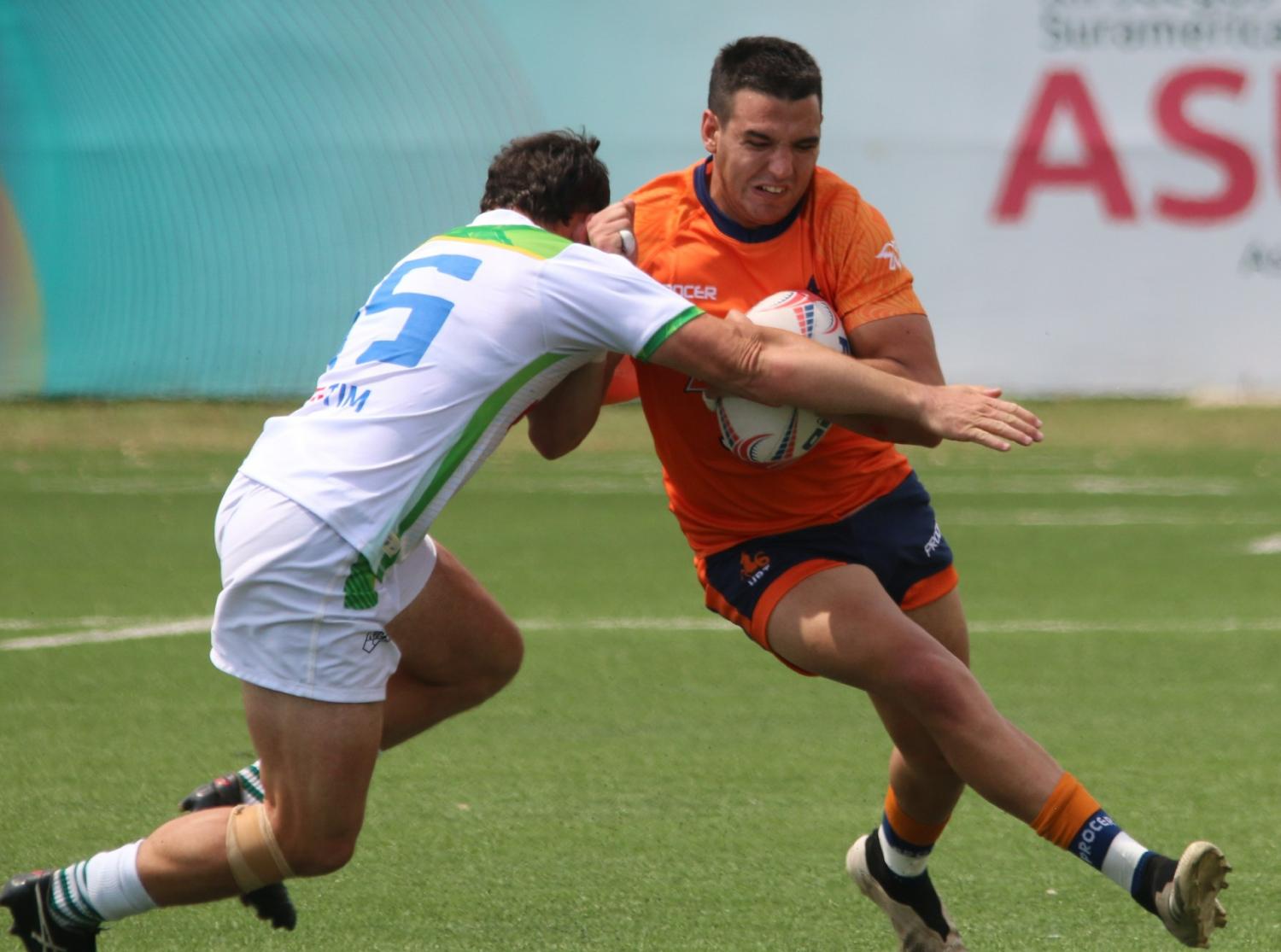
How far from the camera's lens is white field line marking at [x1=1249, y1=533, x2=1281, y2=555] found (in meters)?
12.3

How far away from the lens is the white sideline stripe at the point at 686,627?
9758 mm

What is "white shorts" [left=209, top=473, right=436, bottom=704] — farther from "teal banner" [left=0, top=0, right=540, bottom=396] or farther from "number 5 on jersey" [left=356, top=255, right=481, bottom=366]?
"teal banner" [left=0, top=0, right=540, bottom=396]

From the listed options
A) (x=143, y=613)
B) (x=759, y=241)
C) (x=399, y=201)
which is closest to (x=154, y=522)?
(x=143, y=613)

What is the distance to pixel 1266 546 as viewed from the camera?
41.1 ft

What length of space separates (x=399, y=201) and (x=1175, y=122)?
23.1 ft

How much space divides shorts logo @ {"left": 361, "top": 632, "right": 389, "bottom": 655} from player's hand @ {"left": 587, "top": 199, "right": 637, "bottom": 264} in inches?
43.5

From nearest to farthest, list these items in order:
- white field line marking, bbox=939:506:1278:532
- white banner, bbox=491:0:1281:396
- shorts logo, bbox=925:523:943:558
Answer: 1. shorts logo, bbox=925:523:943:558
2. white field line marking, bbox=939:506:1278:532
3. white banner, bbox=491:0:1281:396

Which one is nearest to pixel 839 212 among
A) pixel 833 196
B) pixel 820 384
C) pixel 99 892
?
pixel 833 196

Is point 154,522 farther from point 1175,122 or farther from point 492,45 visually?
point 1175,122

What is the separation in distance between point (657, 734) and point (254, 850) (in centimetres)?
327

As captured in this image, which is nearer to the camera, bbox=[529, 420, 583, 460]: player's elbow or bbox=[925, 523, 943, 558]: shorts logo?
bbox=[529, 420, 583, 460]: player's elbow

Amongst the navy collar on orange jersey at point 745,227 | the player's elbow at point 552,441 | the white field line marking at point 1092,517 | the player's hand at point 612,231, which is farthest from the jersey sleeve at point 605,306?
the white field line marking at point 1092,517

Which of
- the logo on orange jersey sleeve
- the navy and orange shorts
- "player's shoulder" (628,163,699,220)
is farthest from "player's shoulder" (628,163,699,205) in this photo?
the navy and orange shorts

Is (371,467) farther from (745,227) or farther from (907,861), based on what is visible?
(907,861)
